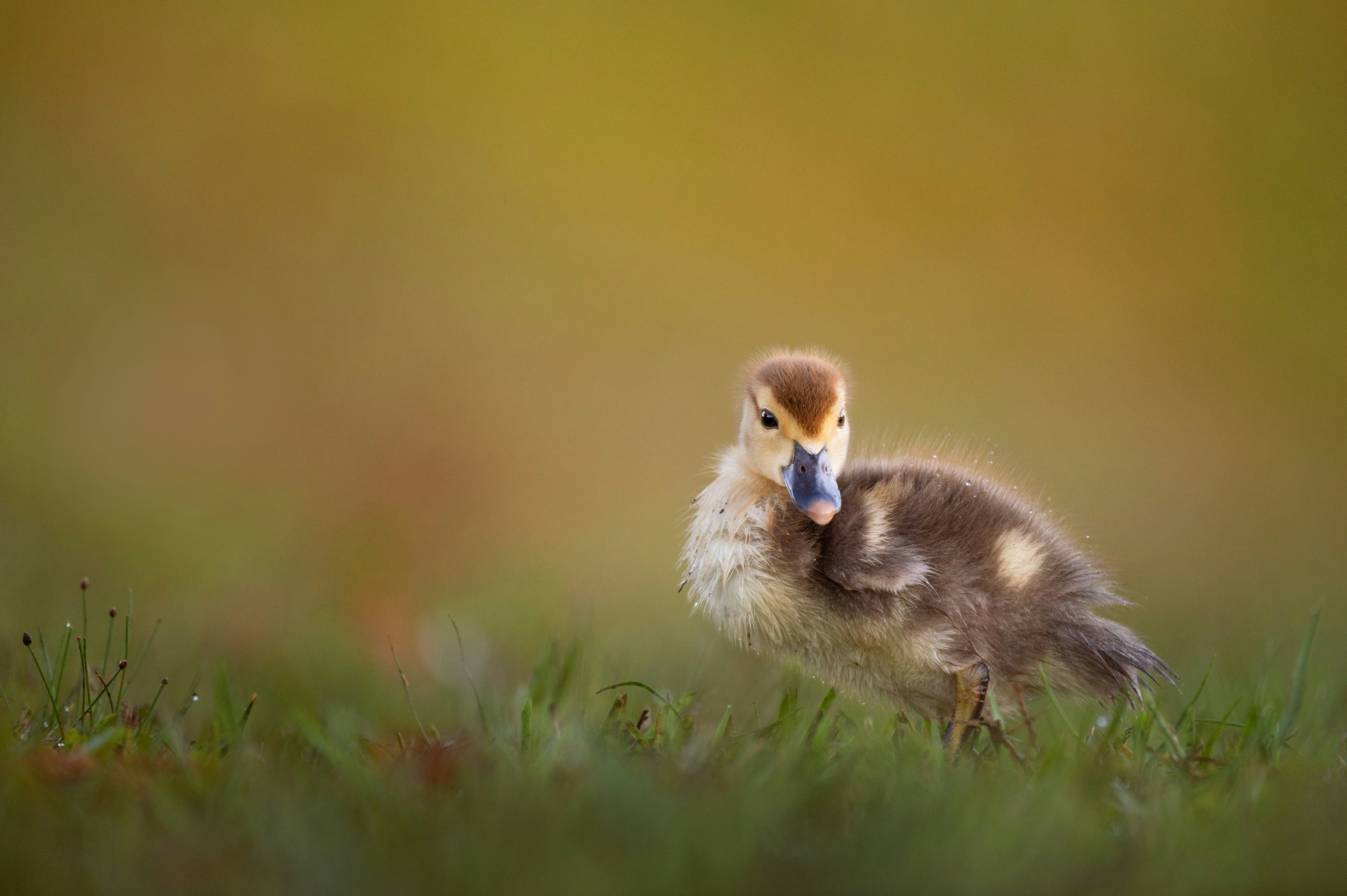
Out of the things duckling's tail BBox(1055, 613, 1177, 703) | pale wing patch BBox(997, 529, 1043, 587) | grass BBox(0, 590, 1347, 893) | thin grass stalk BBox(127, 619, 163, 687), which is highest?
pale wing patch BBox(997, 529, 1043, 587)

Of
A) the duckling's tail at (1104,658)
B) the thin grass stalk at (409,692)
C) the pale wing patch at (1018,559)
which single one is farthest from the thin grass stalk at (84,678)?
the duckling's tail at (1104,658)

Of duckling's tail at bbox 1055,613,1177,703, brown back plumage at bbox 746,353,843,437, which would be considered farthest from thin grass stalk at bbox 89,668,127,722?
duckling's tail at bbox 1055,613,1177,703

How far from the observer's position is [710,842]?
1203mm

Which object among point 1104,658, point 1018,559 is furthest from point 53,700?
point 1104,658

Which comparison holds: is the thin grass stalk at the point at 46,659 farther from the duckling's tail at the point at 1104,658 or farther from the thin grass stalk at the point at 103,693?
the duckling's tail at the point at 1104,658

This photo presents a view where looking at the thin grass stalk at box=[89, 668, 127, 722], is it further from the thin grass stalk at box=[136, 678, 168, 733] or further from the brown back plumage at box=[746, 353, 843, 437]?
the brown back plumage at box=[746, 353, 843, 437]

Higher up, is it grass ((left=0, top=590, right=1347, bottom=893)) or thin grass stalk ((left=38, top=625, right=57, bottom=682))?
grass ((left=0, top=590, right=1347, bottom=893))

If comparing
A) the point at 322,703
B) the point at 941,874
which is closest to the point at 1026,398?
the point at 322,703

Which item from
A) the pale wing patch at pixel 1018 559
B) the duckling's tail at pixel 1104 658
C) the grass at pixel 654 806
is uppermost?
the pale wing patch at pixel 1018 559

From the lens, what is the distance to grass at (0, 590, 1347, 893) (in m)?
1.19

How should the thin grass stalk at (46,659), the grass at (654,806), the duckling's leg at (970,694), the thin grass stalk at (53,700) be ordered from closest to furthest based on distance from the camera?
1. the grass at (654,806)
2. the thin grass stalk at (53,700)
3. the thin grass stalk at (46,659)
4. the duckling's leg at (970,694)

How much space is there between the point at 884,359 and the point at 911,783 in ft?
16.2

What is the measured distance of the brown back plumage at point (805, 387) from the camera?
2.17 m

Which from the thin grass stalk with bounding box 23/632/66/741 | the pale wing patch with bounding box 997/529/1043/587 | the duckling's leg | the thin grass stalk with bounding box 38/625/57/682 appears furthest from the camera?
the pale wing patch with bounding box 997/529/1043/587
